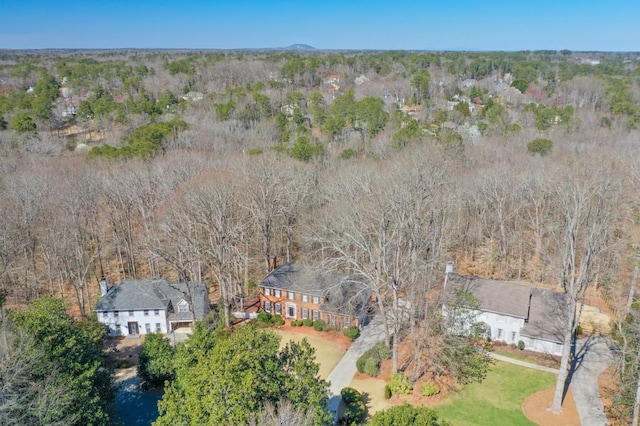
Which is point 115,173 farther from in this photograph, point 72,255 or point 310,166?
point 310,166

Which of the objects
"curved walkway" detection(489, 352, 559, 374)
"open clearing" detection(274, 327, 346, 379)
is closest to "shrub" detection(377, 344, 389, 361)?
"open clearing" detection(274, 327, 346, 379)

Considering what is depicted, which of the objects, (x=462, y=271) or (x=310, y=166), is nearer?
(x=462, y=271)

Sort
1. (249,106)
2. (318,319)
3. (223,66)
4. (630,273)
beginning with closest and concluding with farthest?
(318,319)
(630,273)
(249,106)
(223,66)

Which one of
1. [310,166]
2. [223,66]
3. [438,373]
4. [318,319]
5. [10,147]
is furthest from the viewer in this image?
[223,66]

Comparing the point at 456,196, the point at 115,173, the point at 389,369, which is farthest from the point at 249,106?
the point at 389,369

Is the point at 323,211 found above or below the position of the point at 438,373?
above

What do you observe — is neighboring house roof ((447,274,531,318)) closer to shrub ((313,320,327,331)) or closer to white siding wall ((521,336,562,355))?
white siding wall ((521,336,562,355))
